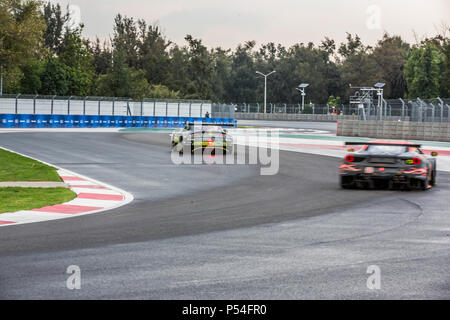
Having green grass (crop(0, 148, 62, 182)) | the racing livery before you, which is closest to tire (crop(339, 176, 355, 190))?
green grass (crop(0, 148, 62, 182))

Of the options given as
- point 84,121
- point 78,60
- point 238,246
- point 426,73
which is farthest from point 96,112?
point 426,73

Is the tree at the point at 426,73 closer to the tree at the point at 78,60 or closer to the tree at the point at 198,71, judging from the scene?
the tree at the point at 198,71

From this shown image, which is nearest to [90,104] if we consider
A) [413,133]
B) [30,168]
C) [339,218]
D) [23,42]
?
[23,42]

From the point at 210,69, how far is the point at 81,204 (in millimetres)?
110762

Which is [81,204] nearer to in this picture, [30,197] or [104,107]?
[30,197]

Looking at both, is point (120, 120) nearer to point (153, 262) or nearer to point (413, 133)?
point (413, 133)

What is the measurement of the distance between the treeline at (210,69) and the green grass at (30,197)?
6083cm

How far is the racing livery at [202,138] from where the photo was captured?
24.0 metres

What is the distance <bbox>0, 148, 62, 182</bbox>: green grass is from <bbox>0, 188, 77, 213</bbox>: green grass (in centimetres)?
178

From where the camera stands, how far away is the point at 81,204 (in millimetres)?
11773

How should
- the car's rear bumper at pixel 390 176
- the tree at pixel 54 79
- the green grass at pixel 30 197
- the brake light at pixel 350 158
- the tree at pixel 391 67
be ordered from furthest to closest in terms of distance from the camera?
the tree at pixel 391 67 → the tree at pixel 54 79 → the brake light at pixel 350 158 → the car's rear bumper at pixel 390 176 → the green grass at pixel 30 197

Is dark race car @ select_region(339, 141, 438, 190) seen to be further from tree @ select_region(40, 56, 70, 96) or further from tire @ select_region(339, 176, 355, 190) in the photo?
tree @ select_region(40, 56, 70, 96)

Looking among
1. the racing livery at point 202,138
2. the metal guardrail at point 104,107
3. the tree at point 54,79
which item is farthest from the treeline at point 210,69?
the racing livery at point 202,138
